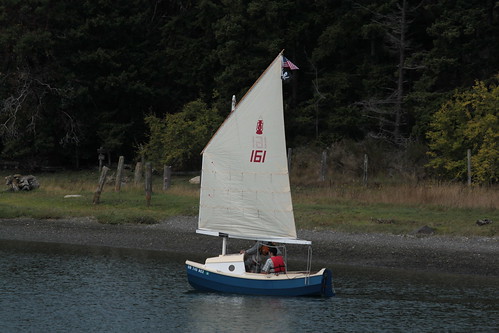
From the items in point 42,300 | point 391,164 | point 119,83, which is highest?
point 119,83

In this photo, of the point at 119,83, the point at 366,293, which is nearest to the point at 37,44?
the point at 119,83

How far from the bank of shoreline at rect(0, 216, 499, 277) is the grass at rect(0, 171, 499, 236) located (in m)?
0.79

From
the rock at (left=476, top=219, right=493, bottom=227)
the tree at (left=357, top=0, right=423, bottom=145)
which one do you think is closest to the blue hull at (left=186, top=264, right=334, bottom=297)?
the rock at (left=476, top=219, right=493, bottom=227)

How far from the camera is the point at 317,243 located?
37281mm

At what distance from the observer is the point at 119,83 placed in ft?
216

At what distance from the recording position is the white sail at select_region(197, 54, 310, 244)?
95.5 ft

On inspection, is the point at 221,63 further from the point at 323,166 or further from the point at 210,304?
the point at 210,304

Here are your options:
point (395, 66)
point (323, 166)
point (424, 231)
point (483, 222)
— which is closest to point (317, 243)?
point (424, 231)

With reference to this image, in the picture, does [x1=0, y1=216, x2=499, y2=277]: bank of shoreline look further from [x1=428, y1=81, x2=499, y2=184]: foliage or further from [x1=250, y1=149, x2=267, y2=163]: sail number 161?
[x1=428, y1=81, x2=499, y2=184]: foliage

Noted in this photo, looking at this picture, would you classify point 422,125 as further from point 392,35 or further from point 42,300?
point 42,300

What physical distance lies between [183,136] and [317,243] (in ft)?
75.0

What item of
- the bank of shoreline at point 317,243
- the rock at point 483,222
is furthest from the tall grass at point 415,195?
the bank of shoreline at point 317,243

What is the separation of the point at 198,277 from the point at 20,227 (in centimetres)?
1538

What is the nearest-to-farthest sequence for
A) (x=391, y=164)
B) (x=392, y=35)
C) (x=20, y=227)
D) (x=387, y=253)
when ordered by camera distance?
(x=387, y=253)
(x=20, y=227)
(x=391, y=164)
(x=392, y=35)
